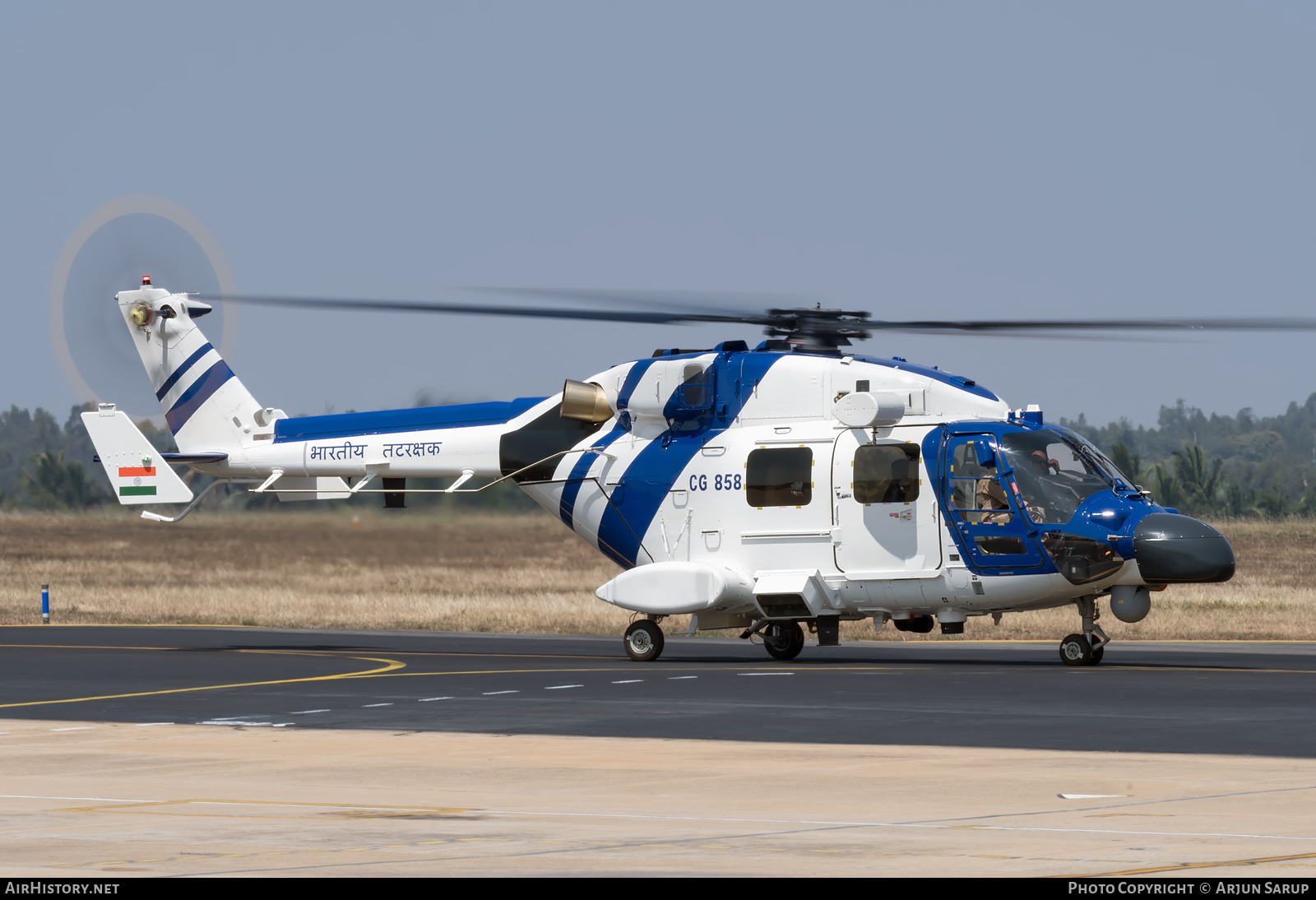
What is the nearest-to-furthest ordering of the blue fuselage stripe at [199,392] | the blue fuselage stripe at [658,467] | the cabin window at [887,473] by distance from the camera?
the cabin window at [887,473] → the blue fuselage stripe at [658,467] → the blue fuselage stripe at [199,392]

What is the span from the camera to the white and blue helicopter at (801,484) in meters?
25.8

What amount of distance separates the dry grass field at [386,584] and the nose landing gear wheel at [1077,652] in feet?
24.7

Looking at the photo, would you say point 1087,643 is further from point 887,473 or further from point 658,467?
point 658,467

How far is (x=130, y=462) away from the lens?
111ft

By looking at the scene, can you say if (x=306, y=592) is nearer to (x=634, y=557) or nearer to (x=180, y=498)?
(x=180, y=498)

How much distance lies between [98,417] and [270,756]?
18.9 m

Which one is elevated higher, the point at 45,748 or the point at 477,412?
the point at 477,412

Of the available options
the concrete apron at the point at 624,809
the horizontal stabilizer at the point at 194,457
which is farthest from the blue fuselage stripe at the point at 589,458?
the concrete apron at the point at 624,809

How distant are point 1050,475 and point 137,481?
54.8ft

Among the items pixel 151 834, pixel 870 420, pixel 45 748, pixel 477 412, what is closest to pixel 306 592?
pixel 477 412

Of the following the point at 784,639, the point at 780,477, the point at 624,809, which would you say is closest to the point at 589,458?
the point at 780,477

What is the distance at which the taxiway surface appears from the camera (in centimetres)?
1834

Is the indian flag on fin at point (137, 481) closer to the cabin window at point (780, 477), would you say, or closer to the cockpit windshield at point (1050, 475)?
the cabin window at point (780, 477)

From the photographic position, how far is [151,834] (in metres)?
12.1
